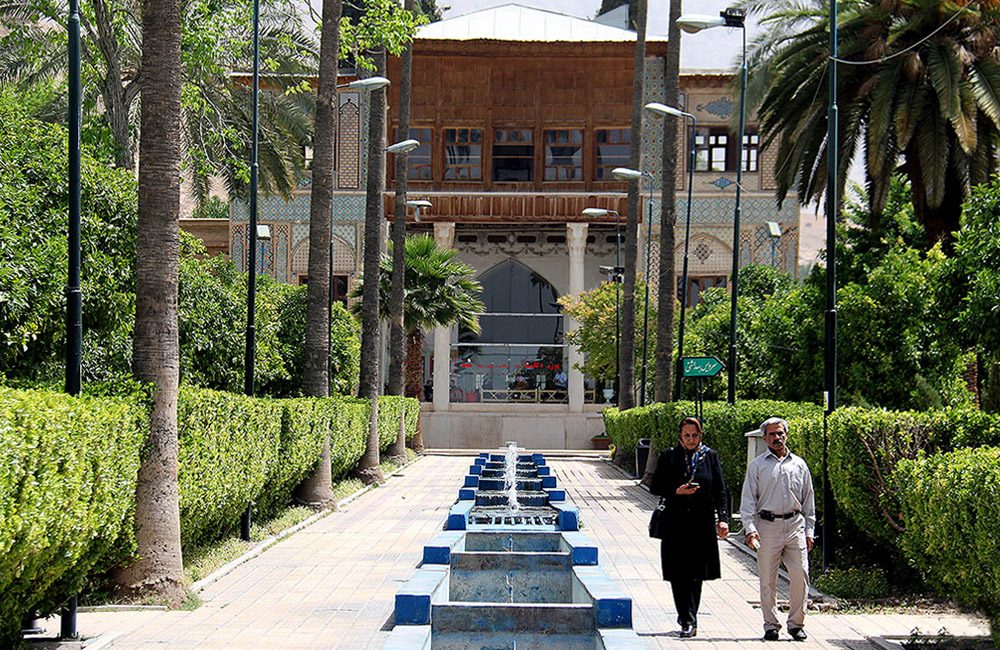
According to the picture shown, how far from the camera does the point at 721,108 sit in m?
54.7

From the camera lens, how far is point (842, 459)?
42.4 feet

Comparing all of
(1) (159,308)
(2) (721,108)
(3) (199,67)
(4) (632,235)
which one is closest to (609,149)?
(2) (721,108)

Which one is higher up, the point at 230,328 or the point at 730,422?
the point at 230,328

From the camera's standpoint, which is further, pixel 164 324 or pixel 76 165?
pixel 164 324

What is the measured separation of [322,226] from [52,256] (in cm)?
812

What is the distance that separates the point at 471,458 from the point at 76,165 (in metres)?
34.7

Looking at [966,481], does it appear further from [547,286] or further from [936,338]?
[547,286]

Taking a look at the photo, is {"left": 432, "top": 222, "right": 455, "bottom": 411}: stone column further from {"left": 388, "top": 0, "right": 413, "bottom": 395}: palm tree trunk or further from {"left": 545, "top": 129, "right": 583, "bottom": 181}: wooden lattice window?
{"left": 388, "top": 0, "right": 413, "bottom": 395}: palm tree trunk

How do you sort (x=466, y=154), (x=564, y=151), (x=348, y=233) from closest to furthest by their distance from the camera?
(x=564, y=151)
(x=466, y=154)
(x=348, y=233)

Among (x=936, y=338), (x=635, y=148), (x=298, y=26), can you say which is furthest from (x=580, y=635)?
(x=635, y=148)

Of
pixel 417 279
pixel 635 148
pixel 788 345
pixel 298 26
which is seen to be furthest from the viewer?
pixel 417 279

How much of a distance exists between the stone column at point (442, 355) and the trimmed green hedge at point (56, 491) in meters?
42.3

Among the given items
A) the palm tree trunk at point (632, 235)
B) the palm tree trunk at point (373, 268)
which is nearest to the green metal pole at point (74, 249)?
the palm tree trunk at point (373, 268)

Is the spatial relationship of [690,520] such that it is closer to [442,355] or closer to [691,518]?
[691,518]
